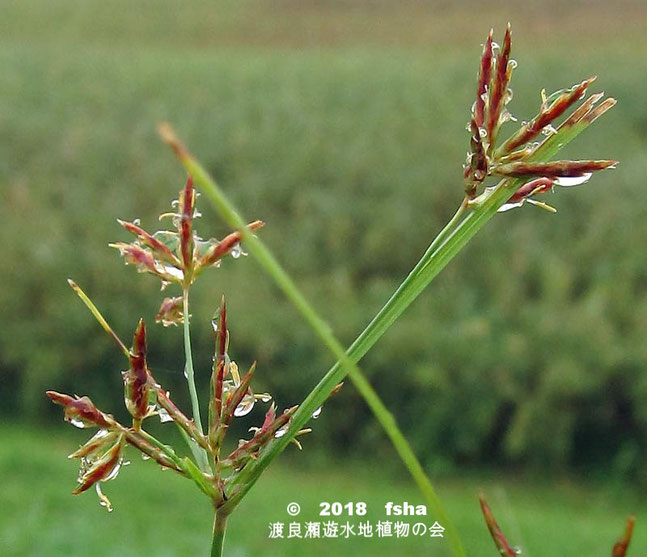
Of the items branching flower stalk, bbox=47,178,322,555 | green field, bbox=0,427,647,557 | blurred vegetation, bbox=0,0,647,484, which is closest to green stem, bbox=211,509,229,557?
branching flower stalk, bbox=47,178,322,555

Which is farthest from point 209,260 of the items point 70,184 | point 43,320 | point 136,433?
point 70,184

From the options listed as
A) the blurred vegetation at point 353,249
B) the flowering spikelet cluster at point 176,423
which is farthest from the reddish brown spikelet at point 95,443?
the blurred vegetation at point 353,249

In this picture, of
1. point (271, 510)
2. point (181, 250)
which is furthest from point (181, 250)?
point (271, 510)

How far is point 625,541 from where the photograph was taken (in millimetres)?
93

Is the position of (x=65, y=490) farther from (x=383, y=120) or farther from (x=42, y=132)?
(x=383, y=120)

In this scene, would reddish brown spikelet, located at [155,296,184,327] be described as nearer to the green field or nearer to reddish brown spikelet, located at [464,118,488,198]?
reddish brown spikelet, located at [464,118,488,198]

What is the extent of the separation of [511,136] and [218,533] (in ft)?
0.23

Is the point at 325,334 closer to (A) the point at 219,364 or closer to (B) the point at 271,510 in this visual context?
(A) the point at 219,364

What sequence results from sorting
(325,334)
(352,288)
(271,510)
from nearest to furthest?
(325,334)
(271,510)
(352,288)

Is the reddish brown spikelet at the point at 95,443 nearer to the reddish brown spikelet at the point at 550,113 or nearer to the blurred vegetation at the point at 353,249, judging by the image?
Result: the reddish brown spikelet at the point at 550,113

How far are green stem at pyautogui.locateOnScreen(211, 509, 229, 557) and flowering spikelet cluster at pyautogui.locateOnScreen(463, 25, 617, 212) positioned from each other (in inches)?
2.3

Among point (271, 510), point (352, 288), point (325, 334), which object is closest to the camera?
point (325, 334)

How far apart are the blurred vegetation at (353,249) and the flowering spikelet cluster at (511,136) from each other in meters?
1.01

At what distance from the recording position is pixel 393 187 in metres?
1.78
